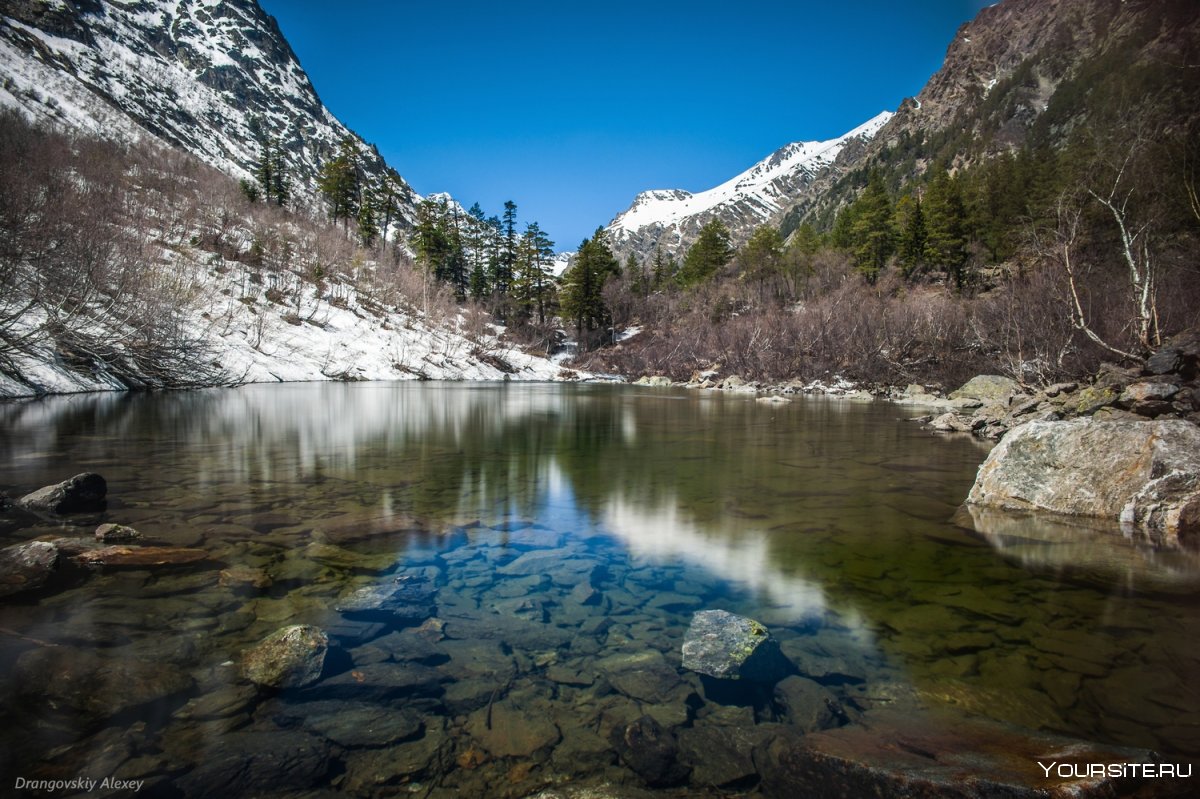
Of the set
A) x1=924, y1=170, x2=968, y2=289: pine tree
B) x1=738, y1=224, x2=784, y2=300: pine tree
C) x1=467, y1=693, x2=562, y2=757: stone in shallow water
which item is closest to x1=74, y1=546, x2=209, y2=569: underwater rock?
x1=467, y1=693, x2=562, y2=757: stone in shallow water

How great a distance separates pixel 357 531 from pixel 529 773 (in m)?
4.86

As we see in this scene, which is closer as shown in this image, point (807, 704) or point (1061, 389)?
point (807, 704)

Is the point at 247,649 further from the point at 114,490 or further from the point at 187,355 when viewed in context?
the point at 187,355

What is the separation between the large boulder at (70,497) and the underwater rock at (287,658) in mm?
5445

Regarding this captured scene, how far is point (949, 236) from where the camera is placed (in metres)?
52.4

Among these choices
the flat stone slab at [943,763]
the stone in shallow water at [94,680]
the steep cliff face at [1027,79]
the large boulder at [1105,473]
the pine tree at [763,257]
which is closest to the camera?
the flat stone slab at [943,763]

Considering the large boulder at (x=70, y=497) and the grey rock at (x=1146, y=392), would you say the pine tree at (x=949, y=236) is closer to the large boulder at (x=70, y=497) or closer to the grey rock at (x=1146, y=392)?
the grey rock at (x=1146, y=392)

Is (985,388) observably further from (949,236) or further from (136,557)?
(136,557)

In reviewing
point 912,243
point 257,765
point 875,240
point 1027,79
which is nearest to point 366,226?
point 875,240

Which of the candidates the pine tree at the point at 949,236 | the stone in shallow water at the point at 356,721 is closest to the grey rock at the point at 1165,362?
the stone in shallow water at the point at 356,721

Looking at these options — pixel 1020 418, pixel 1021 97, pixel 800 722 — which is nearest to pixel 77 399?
pixel 800 722

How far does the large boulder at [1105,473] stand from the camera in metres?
7.00

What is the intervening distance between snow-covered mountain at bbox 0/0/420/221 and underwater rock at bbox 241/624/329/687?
89526mm

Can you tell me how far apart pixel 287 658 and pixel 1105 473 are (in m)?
10.2
